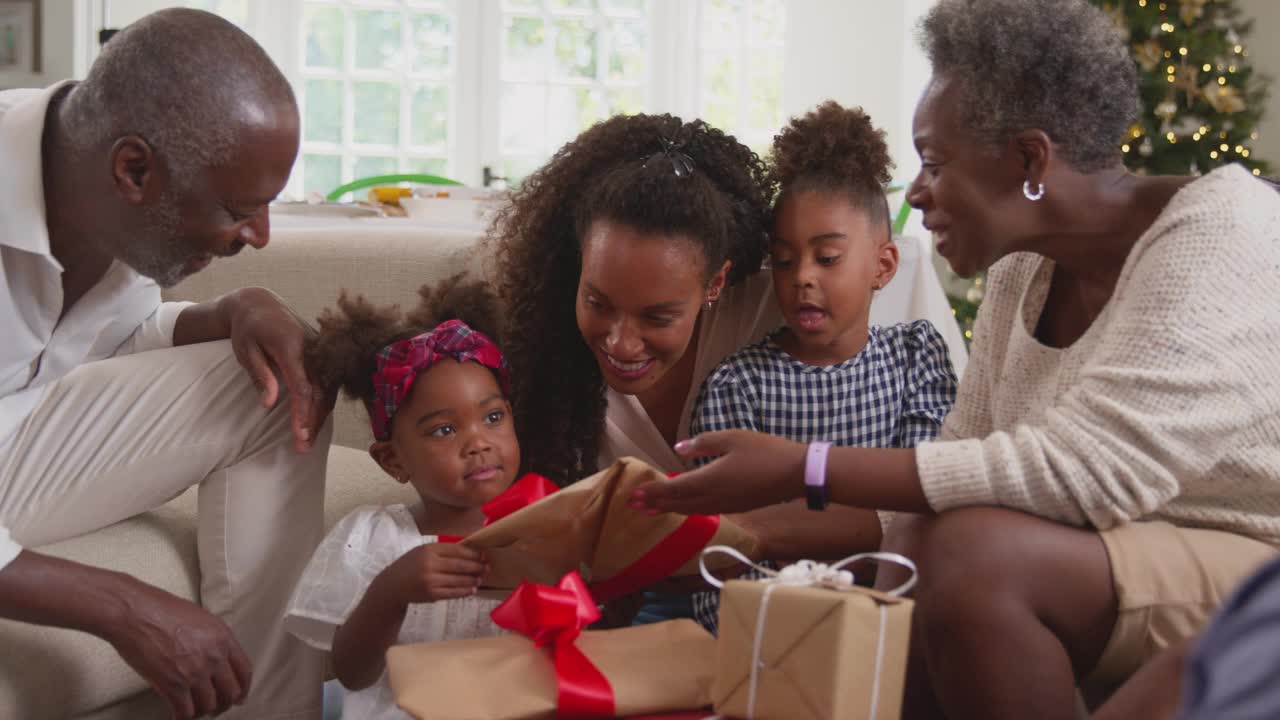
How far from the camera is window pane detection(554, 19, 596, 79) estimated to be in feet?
24.2

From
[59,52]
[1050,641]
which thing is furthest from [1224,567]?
[59,52]

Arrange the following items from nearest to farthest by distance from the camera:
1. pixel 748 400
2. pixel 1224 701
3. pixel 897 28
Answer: pixel 1224 701
pixel 748 400
pixel 897 28

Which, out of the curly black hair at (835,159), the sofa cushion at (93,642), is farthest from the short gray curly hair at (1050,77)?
the sofa cushion at (93,642)

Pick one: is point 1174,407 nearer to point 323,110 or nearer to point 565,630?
point 565,630

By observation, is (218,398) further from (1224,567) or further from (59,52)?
(59,52)

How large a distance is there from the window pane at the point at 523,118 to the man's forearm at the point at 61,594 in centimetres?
590

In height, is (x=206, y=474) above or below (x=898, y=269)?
below

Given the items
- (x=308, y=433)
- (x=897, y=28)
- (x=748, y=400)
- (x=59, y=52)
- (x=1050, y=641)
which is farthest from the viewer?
(x=897, y=28)

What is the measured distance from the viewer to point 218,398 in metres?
1.98

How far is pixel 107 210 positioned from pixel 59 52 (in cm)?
509

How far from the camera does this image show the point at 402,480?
2.01 meters

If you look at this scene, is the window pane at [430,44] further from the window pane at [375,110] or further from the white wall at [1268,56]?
the white wall at [1268,56]

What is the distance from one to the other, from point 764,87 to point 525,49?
58.2 inches

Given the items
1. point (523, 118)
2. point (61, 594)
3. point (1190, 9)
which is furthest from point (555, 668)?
point (523, 118)
